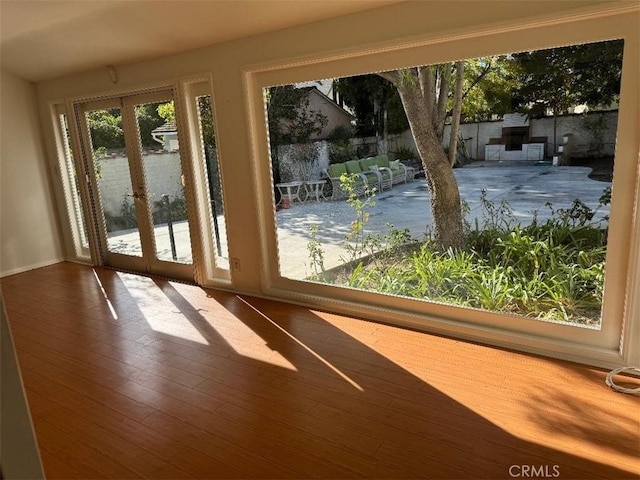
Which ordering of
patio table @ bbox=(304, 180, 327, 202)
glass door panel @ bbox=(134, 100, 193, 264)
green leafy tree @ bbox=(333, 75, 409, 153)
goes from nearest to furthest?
green leafy tree @ bbox=(333, 75, 409, 153) → patio table @ bbox=(304, 180, 327, 202) → glass door panel @ bbox=(134, 100, 193, 264)

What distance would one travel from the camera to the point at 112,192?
5305 mm

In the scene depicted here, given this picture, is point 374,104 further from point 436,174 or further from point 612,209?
point 612,209

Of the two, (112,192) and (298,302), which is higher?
(112,192)

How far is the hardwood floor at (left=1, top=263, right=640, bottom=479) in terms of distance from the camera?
2018 mm

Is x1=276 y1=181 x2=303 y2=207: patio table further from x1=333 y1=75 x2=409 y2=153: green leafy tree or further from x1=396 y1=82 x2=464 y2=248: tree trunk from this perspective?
x1=396 y1=82 x2=464 y2=248: tree trunk

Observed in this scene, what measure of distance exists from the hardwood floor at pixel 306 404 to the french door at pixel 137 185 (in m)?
1.45

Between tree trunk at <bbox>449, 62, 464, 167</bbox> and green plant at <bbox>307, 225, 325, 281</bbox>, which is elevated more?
tree trunk at <bbox>449, 62, 464, 167</bbox>

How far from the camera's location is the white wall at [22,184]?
17.5 ft

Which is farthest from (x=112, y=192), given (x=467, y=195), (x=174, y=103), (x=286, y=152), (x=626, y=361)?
(x=626, y=361)

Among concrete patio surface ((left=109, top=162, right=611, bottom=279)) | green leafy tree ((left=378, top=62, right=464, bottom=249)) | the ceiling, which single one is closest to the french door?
concrete patio surface ((left=109, top=162, right=611, bottom=279))

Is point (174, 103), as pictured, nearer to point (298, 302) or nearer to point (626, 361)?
point (298, 302)

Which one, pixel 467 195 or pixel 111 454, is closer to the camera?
pixel 111 454

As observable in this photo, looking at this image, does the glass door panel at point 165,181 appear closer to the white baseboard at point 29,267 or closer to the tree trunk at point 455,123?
the white baseboard at point 29,267

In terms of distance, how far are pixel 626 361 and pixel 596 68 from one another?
5.61 ft
